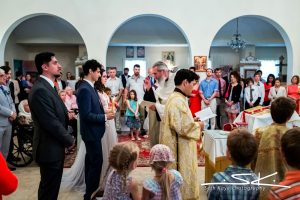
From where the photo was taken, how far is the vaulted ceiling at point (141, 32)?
12.0 m

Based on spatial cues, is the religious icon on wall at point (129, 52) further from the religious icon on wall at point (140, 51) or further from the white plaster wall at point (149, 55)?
the religious icon on wall at point (140, 51)

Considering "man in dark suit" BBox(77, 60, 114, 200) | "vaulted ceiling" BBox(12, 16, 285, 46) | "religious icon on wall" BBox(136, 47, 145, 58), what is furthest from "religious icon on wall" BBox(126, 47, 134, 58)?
"man in dark suit" BBox(77, 60, 114, 200)

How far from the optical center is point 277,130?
2328 millimetres

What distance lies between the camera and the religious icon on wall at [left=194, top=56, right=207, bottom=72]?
8.50m

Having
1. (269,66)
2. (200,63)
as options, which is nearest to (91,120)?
(200,63)

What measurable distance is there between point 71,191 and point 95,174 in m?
1.01

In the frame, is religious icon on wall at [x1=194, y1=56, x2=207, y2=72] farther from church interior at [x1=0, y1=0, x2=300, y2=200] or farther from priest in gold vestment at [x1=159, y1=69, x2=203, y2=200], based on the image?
priest in gold vestment at [x1=159, y1=69, x2=203, y2=200]

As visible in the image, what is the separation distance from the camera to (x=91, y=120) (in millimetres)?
3129

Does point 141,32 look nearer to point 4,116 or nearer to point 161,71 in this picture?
point 4,116

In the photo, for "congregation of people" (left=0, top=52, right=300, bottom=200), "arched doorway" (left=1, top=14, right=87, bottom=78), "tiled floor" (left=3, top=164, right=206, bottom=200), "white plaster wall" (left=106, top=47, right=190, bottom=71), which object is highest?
"arched doorway" (left=1, top=14, right=87, bottom=78)

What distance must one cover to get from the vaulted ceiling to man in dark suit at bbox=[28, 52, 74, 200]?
9.66 metres

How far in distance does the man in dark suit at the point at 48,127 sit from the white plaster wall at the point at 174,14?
5860mm

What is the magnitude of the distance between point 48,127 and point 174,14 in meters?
6.68

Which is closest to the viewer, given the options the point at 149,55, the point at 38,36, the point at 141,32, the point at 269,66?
the point at 38,36
